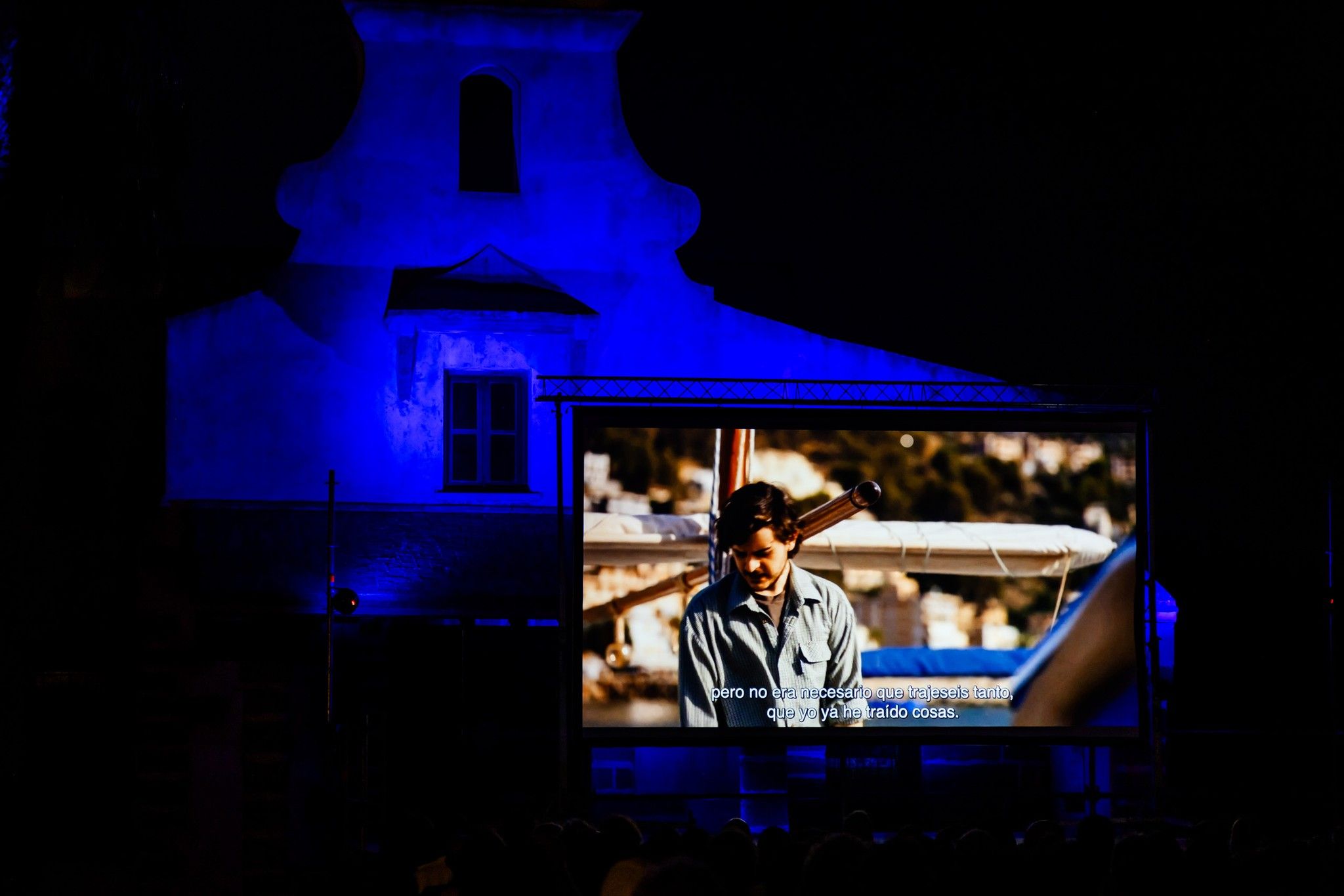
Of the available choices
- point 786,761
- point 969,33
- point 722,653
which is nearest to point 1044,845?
point 722,653

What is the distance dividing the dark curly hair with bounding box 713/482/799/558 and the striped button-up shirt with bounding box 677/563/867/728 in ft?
0.87

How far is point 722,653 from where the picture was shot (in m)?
10.7

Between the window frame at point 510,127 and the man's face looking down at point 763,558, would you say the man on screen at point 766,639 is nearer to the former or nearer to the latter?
the man's face looking down at point 763,558

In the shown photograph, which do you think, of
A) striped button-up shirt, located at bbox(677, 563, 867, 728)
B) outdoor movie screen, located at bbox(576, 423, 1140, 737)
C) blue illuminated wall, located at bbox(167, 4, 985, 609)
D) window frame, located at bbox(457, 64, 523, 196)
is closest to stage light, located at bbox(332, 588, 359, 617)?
blue illuminated wall, located at bbox(167, 4, 985, 609)

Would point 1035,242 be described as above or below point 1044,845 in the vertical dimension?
above

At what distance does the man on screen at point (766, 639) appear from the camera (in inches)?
418

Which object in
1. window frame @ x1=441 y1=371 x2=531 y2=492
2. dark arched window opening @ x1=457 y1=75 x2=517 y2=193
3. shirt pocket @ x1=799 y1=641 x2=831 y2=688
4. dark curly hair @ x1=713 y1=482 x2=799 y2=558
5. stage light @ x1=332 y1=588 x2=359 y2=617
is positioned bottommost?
shirt pocket @ x1=799 y1=641 x2=831 y2=688

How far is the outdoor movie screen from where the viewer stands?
1062 cm

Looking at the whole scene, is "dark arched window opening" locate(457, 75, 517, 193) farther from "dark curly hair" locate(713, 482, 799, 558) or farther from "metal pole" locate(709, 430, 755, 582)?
"dark curly hair" locate(713, 482, 799, 558)

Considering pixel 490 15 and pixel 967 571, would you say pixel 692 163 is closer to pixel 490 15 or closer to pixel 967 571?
pixel 490 15

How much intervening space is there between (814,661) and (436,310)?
152 inches

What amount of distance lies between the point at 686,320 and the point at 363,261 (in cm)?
257

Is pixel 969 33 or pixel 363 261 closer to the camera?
pixel 363 261

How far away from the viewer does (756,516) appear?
35.3 ft
